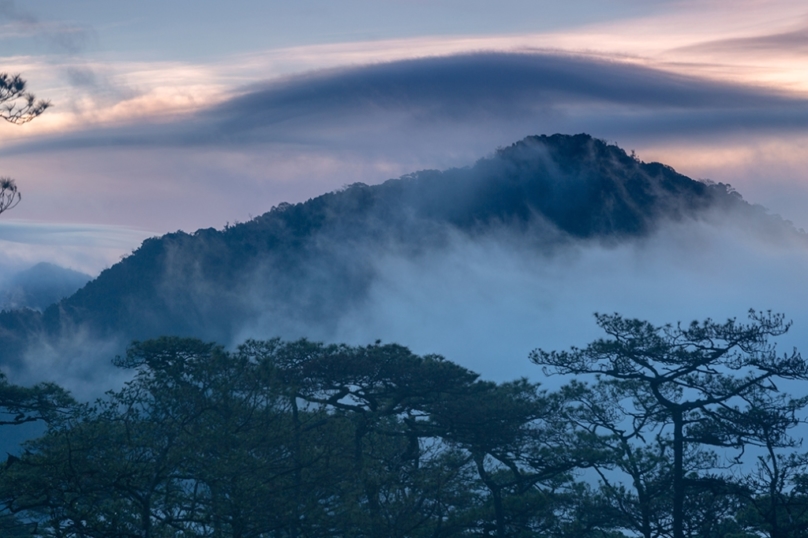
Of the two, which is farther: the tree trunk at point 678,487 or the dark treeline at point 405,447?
the tree trunk at point 678,487

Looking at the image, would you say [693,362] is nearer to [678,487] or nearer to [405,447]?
[678,487]

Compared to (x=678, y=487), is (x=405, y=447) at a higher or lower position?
higher

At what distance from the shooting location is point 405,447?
115ft

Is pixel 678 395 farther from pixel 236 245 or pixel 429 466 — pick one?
pixel 236 245

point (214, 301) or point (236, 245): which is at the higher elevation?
point (236, 245)

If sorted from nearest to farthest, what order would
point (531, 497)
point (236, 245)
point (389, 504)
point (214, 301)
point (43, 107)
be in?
point (43, 107) → point (389, 504) → point (531, 497) → point (214, 301) → point (236, 245)

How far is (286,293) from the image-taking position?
188500 millimetres

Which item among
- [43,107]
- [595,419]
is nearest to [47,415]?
[43,107]

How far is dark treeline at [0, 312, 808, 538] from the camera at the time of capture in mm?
23531

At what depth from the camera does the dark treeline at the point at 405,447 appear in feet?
77.2

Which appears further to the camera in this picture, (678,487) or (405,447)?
(405,447)

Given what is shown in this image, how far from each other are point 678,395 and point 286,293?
16165 cm

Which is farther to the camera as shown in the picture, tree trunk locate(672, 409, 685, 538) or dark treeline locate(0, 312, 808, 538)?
tree trunk locate(672, 409, 685, 538)

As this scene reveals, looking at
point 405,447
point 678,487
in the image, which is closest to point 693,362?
point 678,487
